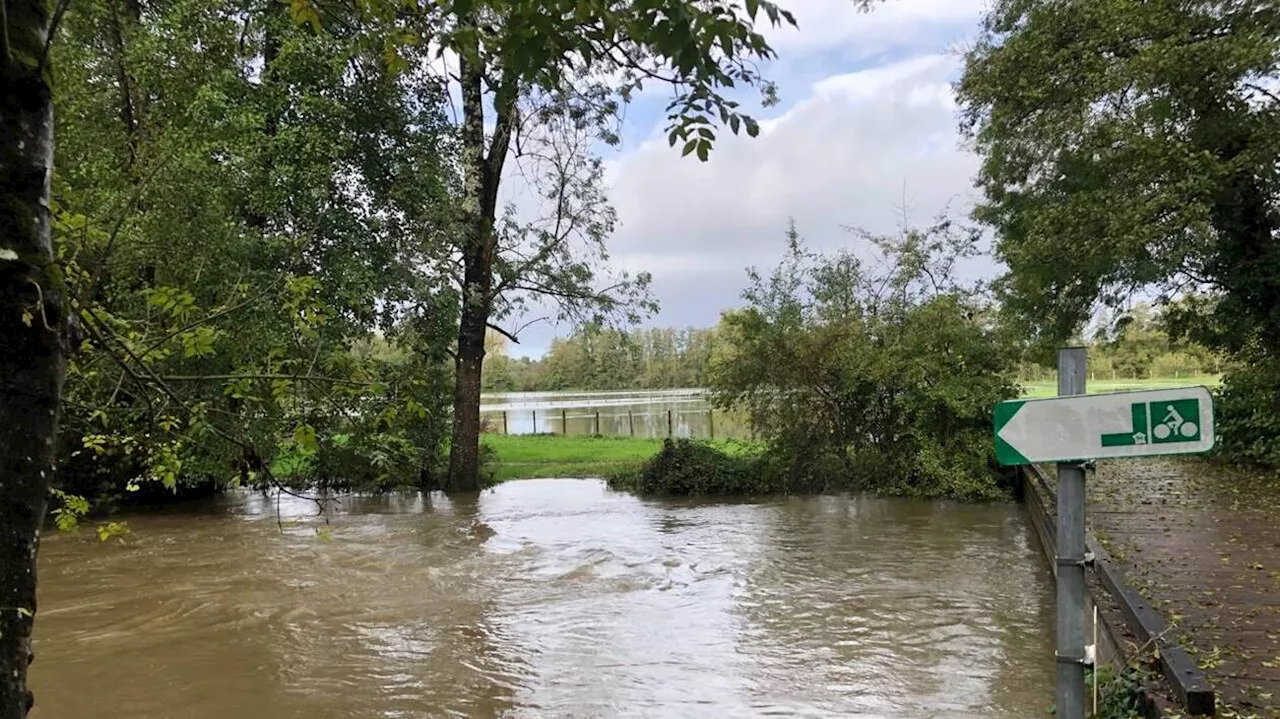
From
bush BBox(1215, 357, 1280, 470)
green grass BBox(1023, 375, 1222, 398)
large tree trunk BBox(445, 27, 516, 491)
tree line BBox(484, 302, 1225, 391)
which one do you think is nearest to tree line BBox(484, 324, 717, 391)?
tree line BBox(484, 302, 1225, 391)

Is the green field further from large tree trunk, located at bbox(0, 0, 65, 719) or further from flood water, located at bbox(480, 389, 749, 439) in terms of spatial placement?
large tree trunk, located at bbox(0, 0, 65, 719)

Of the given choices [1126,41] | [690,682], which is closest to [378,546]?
[690,682]

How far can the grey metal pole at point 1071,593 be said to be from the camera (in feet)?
6.96

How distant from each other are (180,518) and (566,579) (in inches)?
336

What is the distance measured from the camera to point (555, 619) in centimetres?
794

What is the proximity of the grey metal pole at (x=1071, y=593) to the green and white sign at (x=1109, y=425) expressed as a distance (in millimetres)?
67

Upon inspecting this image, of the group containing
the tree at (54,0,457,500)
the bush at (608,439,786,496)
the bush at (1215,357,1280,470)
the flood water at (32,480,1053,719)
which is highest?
the tree at (54,0,457,500)

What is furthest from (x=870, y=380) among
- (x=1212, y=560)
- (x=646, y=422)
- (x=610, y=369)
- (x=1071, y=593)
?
(x=610, y=369)

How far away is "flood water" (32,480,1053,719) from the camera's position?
234 inches

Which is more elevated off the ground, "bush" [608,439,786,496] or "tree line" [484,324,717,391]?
"tree line" [484,324,717,391]

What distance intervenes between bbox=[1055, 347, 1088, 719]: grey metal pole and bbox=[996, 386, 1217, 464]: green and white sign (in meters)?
0.07

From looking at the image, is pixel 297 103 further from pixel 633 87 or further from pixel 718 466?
pixel 633 87

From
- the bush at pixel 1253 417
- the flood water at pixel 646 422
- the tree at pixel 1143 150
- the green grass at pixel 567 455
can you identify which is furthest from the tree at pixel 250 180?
the bush at pixel 1253 417

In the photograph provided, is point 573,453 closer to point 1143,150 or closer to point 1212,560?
point 1143,150
